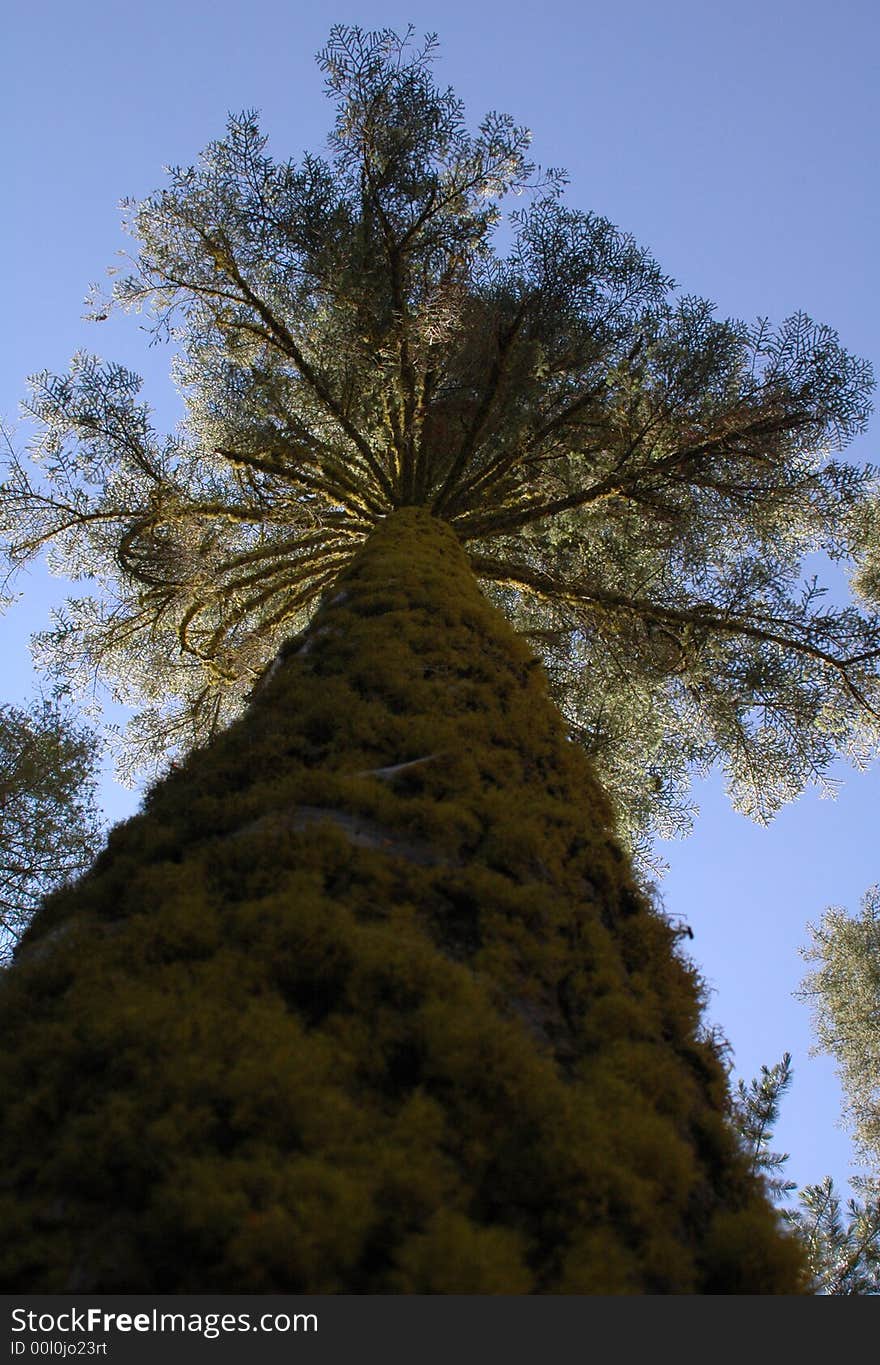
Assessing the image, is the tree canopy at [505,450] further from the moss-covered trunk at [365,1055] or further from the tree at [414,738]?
the moss-covered trunk at [365,1055]

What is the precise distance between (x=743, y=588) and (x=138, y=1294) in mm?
8527

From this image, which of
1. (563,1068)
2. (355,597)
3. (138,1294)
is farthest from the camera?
(355,597)

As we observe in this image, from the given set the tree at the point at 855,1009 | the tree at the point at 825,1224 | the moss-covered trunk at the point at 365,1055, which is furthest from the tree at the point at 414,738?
the tree at the point at 855,1009

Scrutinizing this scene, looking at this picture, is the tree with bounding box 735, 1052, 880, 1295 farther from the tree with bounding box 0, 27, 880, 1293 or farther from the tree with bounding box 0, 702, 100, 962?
the tree with bounding box 0, 702, 100, 962

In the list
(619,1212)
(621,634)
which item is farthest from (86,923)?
(621,634)

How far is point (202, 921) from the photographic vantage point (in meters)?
A: 2.58

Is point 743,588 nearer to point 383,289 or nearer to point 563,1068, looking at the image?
point 383,289

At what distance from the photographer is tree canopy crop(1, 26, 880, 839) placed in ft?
29.4

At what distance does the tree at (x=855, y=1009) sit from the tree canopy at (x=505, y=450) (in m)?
11.2

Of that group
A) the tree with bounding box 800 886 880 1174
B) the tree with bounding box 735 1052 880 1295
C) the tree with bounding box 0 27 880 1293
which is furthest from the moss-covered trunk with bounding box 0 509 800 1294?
the tree with bounding box 800 886 880 1174

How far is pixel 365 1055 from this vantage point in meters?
2.15

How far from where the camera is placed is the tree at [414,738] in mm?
1890

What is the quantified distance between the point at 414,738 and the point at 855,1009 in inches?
727

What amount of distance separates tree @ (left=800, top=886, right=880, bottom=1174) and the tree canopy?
11.2m
